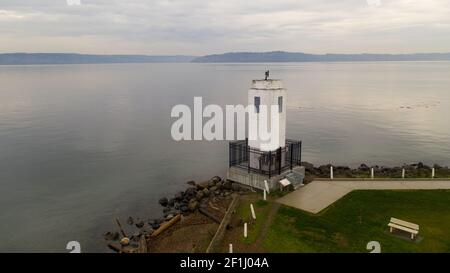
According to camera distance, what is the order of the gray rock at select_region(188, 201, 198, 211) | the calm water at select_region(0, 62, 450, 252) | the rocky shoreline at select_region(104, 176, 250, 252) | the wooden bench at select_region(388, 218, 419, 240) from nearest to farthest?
1. the wooden bench at select_region(388, 218, 419, 240)
2. the rocky shoreline at select_region(104, 176, 250, 252)
3. the gray rock at select_region(188, 201, 198, 211)
4. the calm water at select_region(0, 62, 450, 252)

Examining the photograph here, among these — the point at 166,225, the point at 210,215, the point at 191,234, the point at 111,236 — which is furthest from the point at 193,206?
the point at 111,236

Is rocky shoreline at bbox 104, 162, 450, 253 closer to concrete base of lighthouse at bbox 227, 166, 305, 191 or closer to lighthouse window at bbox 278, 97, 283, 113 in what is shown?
concrete base of lighthouse at bbox 227, 166, 305, 191

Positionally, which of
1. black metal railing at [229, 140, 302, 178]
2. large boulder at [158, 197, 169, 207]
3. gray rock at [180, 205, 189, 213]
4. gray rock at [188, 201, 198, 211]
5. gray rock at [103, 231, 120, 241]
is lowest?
gray rock at [103, 231, 120, 241]

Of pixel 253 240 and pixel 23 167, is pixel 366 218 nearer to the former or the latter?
pixel 253 240

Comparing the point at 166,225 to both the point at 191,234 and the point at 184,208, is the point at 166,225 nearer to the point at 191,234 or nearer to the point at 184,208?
the point at 191,234

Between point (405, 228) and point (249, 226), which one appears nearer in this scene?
point (405, 228)

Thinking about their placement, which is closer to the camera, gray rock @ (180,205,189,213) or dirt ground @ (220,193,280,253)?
dirt ground @ (220,193,280,253)

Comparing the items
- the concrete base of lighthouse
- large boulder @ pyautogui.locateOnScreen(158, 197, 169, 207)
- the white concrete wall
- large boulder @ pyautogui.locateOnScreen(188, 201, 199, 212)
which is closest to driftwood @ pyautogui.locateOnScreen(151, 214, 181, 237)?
large boulder @ pyautogui.locateOnScreen(188, 201, 199, 212)
